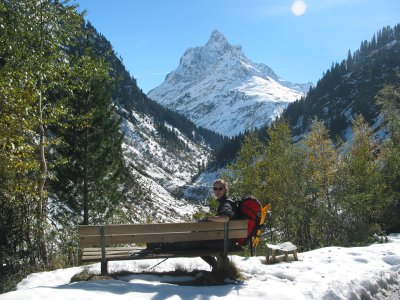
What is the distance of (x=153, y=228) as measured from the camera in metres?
7.76

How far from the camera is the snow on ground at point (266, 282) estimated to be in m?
6.55

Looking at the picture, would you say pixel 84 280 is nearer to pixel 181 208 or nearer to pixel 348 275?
pixel 348 275

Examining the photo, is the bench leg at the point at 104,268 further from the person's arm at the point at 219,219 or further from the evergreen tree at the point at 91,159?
the evergreen tree at the point at 91,159

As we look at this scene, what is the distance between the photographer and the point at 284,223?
20406 millimetres

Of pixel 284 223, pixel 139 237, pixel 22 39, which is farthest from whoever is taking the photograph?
pixel 284 223

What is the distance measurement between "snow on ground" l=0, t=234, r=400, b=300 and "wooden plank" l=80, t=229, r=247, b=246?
2.40 ft

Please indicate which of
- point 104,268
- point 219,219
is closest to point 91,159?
point 104,268

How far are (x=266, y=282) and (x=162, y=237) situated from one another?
2.22 meters

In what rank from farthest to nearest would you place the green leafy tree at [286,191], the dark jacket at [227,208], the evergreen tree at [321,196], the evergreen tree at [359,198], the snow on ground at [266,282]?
1. the green leafy tree at [286,191]
2. the evergreen tree at [321,196]
3. the evergreen tree at [359,198]
4. the dark jacket at [227,208]
5. the snow on ground at [266,282]

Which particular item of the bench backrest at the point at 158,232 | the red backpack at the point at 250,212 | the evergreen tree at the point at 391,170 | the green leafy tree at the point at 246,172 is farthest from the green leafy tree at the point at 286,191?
the bench backrest at the point at 158,232

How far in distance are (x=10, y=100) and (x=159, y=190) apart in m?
183

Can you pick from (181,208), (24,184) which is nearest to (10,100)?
(24,184)

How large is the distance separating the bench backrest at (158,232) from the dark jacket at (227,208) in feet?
0.64

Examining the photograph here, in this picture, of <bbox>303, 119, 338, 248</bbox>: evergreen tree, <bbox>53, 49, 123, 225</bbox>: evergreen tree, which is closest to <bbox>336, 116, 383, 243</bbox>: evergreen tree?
<bbox>303, 119, 338, 248</bbox>: evergreen tree
